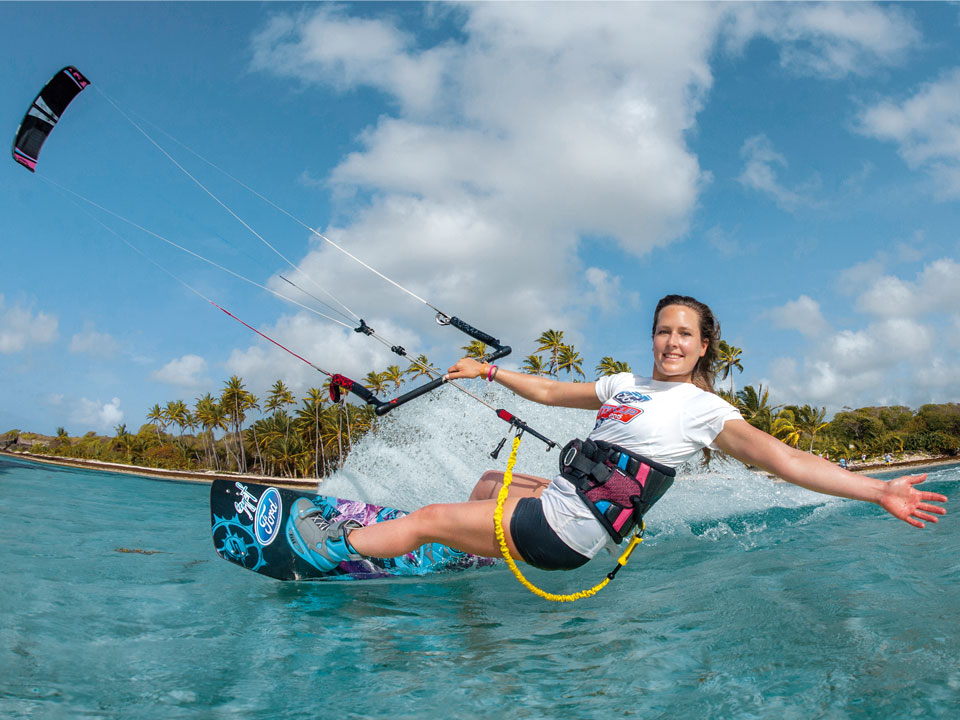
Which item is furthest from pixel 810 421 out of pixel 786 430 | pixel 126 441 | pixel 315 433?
pixel 126 441

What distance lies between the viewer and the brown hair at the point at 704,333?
131 inches

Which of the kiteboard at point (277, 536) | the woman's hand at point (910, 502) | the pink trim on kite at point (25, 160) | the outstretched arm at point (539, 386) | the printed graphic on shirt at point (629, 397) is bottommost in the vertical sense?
the kiteboard at point (277, 536)

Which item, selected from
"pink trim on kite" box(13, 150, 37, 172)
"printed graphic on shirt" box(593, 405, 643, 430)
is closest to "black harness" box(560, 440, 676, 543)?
"printed graphic on shirt" box(593, 405, 643, 430)

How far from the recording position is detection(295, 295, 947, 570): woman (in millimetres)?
2857

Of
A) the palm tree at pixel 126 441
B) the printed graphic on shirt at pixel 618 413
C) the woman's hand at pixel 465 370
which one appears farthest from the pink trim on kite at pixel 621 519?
the palm tree at pixel 126 441

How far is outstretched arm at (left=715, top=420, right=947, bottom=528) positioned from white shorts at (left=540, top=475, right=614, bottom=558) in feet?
2.50

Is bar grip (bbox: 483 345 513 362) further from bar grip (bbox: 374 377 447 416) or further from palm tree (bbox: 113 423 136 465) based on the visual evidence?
palm tree (bbox: 113 423 136 465)

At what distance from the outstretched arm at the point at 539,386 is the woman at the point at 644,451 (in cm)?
6

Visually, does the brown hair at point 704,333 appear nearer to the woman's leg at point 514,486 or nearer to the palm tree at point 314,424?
the woman's leg at point 514,486

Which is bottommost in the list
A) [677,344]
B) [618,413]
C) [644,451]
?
[644,451]

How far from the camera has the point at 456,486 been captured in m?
8.80

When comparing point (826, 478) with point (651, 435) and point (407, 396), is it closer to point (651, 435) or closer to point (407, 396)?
point (651, 435)

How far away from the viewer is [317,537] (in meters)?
4.27

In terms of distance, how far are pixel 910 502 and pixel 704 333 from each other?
1.27 m
